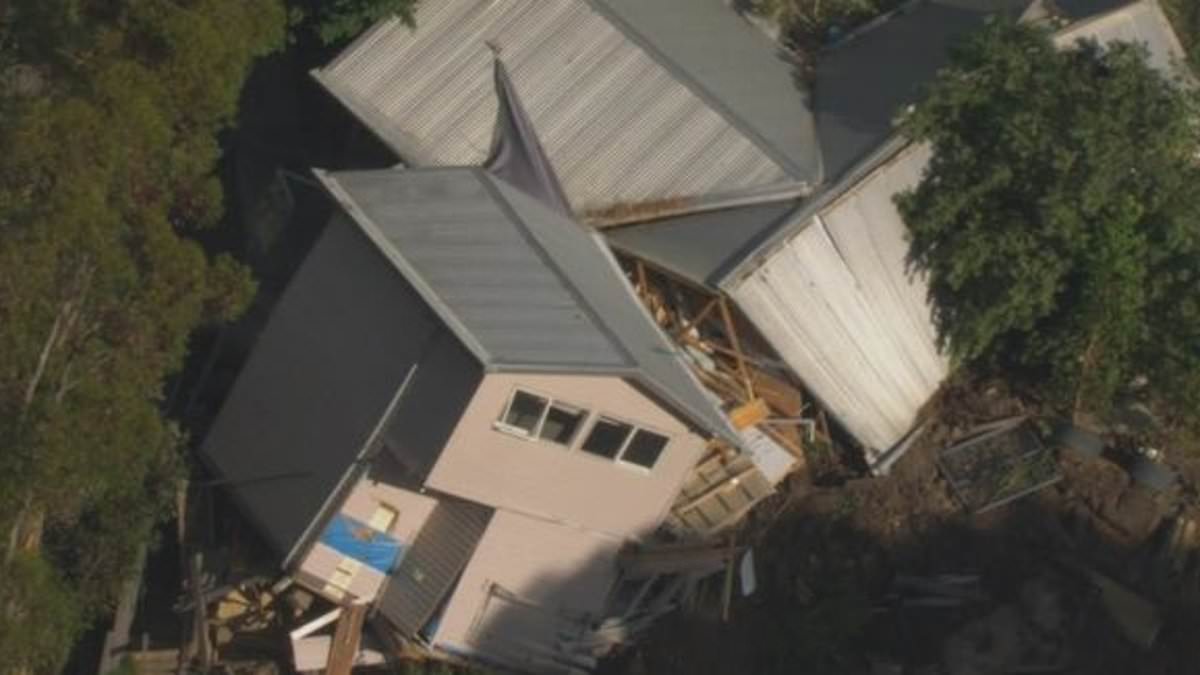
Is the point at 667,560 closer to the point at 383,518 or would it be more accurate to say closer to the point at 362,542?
the point at 383,518

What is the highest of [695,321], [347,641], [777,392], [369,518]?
[695,321]

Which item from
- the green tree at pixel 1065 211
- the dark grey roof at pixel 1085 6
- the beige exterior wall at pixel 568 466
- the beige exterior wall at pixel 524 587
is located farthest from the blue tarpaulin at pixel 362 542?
the dark grey roof at pixel 1085 6

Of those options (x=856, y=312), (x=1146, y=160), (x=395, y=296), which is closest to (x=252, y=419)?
(x=395, y=296)

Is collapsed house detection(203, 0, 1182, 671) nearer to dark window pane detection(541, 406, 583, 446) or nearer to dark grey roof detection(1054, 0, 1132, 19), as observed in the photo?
dark window pane detection(541, 406, 583, 446)

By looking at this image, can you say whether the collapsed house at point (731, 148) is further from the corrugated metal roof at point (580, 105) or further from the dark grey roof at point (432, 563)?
the dark grey roof at point (432, 563)

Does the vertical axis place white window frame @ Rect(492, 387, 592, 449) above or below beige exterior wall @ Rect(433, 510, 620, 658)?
above

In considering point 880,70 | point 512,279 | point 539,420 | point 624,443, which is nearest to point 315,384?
point 512,279

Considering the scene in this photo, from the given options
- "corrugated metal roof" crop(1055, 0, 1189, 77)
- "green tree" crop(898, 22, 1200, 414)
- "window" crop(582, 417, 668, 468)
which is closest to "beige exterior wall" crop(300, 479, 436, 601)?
"window" crop(582, 417, 668, 468)
